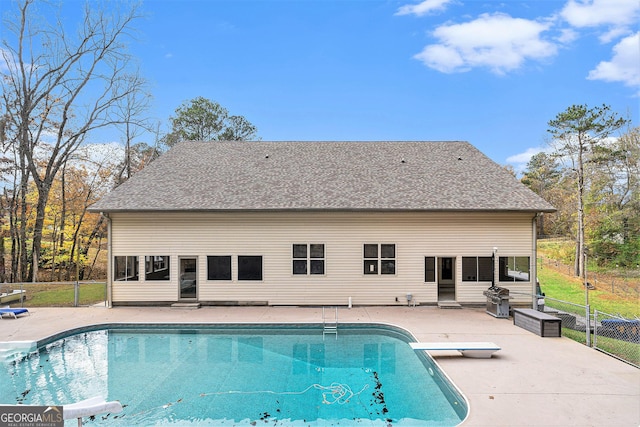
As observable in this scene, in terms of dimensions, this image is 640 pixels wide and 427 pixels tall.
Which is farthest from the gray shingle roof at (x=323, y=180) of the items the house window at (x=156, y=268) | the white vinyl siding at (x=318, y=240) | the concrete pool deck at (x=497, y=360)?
the concrete pool deck at (x=497, y=360)

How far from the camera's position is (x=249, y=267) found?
1300 centimetres

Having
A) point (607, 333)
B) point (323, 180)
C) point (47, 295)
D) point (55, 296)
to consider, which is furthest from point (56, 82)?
point (607, 333)

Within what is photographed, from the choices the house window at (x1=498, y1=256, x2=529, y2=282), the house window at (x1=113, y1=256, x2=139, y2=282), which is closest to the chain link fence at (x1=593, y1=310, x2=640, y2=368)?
the house window at (x1=498, y1=256, x2=529, y2=282)

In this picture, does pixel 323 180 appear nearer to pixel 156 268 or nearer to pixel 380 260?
pixel 380 260

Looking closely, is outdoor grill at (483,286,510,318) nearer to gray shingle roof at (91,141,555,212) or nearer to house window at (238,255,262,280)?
gray shingle roof at (91,141,555,212)

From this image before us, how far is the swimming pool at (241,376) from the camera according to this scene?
591 centimetres

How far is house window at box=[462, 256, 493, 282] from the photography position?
12.9 metres

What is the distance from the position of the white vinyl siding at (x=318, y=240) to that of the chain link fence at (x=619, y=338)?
9.01ft

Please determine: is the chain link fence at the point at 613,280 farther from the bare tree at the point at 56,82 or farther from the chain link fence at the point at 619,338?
the bare tree at the point at 56,82

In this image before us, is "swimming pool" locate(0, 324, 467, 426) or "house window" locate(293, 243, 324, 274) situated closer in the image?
"swimming pool" locate(0, 324, 467, 426)

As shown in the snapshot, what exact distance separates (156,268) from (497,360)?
1081 centimetres

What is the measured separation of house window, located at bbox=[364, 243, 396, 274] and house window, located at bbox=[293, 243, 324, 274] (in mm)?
1557

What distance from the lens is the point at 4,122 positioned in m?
18.8

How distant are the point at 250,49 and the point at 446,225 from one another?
15.3 metres
